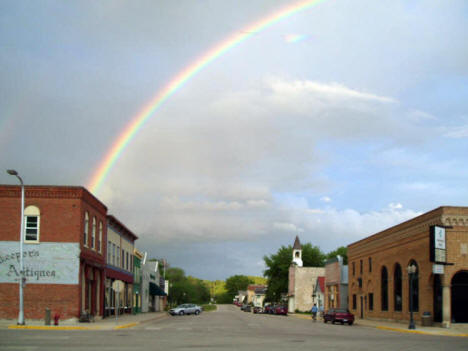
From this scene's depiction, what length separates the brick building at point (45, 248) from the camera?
133 feet

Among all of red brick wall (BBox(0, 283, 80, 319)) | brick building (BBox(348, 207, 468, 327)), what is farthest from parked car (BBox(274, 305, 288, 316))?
red brick wall (BBox(0, 283, 80, 319))

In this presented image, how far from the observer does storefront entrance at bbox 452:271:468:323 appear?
43688 mm

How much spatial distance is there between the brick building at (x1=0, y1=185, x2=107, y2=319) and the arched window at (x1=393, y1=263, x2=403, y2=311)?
28.4 metres

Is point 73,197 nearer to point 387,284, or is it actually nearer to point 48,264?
point 48,264

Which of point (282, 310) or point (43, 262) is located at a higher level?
point (43, 262)

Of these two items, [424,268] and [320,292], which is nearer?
[424,268]

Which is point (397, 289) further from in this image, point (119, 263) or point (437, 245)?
point (119, 263)

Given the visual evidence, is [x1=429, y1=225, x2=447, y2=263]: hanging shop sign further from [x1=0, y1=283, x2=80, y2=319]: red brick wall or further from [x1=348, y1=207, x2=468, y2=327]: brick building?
[x1=0, y1=283, x2=80, y2=319]: red brick wall

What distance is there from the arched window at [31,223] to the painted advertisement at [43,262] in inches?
22.2

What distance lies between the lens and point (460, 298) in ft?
144

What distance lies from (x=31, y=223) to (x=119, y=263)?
68.9 ft

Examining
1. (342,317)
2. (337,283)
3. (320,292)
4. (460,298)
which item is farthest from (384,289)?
(320,292)

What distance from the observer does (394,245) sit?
2186 inches

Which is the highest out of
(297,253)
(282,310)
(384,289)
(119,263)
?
(119,263)
